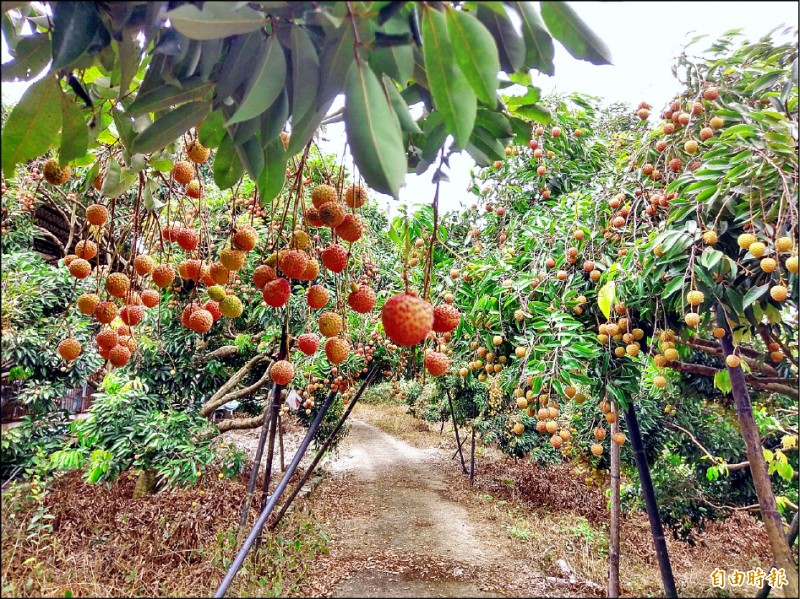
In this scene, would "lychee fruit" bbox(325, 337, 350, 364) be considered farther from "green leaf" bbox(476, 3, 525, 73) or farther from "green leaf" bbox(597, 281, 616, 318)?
"green leaf" bbox(597, 281, 616, 318)

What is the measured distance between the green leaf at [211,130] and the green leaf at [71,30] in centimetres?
17

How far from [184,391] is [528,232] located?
2.32 meters

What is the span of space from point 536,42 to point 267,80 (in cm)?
27

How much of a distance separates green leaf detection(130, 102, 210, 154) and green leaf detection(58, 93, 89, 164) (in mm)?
86

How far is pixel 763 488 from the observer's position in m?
0.86

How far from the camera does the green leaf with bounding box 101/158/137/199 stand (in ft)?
2.35

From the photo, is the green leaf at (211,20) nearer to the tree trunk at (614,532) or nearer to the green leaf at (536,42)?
the green leaf at (536,42)

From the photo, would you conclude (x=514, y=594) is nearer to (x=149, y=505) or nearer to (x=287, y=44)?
(x=287, y=44)

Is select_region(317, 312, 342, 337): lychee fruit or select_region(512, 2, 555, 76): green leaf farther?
select_region(317, 312, 342, 337): lychee fruit

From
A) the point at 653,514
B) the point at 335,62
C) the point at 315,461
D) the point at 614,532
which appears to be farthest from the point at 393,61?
the point at 315,461

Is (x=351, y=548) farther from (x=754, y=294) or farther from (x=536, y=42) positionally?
(x=536, y=42)

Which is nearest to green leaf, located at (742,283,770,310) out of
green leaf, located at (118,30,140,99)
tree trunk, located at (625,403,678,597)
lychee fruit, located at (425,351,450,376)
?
tree trunk, located at (625,403,678,597)

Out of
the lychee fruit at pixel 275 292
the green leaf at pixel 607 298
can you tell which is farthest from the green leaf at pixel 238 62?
the green leaf at pixel 607 298

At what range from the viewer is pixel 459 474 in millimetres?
4887
